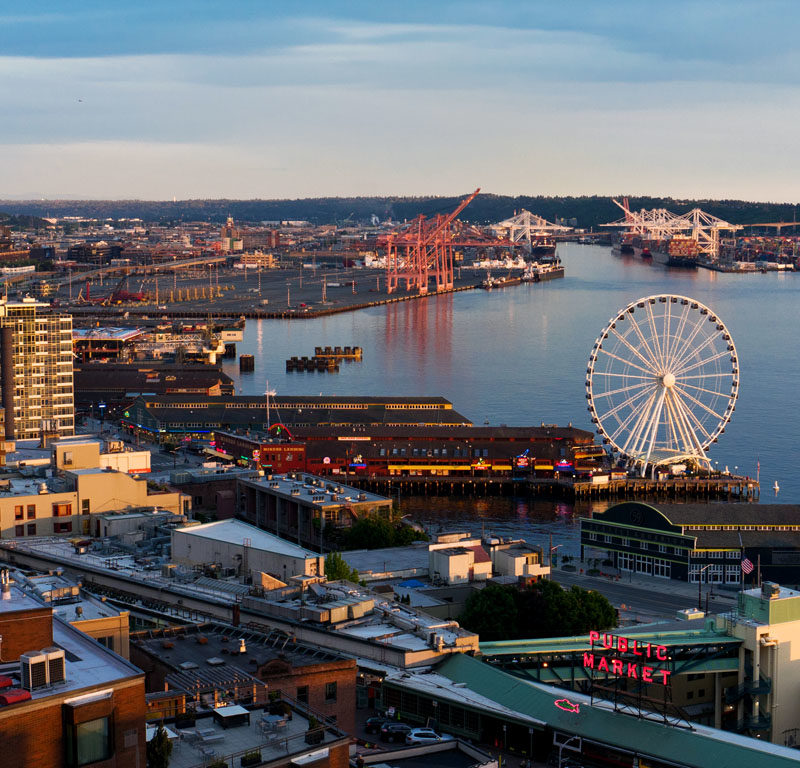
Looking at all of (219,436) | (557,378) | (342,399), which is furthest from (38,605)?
(557,378)

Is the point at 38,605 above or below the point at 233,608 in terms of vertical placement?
above

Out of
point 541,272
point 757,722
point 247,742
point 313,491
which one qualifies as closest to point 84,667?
point 247,742

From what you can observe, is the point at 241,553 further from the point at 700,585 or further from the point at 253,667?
the point at 700,585

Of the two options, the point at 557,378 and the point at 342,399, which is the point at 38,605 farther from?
the point at 557,378

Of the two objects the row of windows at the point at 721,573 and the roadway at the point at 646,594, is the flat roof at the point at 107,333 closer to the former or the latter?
the roadway at the point at 646,594

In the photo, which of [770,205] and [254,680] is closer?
[254,680]

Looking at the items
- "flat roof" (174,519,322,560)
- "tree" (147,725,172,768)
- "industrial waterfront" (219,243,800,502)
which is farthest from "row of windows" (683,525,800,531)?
"tree" (147,725,172,768)

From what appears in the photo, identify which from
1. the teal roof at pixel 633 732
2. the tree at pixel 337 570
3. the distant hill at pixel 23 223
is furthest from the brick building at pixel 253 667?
the distant hill at pixel 23 223
